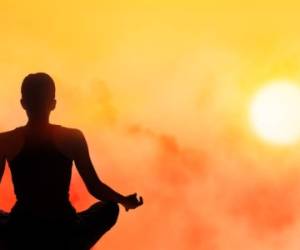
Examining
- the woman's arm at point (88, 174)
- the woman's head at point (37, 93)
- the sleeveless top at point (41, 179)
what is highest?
the woman's head at point (37, 93)

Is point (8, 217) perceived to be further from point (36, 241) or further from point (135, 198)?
point (135, 198)

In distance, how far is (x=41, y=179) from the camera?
11484mm

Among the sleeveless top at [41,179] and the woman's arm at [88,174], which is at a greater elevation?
the woman's arm at [88,174]

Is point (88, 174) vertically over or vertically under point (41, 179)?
over

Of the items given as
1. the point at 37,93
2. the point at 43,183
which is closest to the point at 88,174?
the point at 43,183

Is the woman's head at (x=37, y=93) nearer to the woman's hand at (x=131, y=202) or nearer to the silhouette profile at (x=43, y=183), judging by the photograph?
the silhouette profile at (x=43, y=183)

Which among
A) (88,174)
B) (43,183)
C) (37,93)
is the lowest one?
(43,183)

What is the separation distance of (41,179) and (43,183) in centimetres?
5

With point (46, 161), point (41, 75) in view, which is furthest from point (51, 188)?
point (41, 75)

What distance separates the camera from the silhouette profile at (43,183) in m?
11.5

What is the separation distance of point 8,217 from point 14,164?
0.58 metres

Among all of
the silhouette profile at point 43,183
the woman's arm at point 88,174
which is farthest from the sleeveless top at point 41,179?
the woman's arm at point 88,174

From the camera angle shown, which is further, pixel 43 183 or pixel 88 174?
pixel 88 174

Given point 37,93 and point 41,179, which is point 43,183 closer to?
point 41,179
